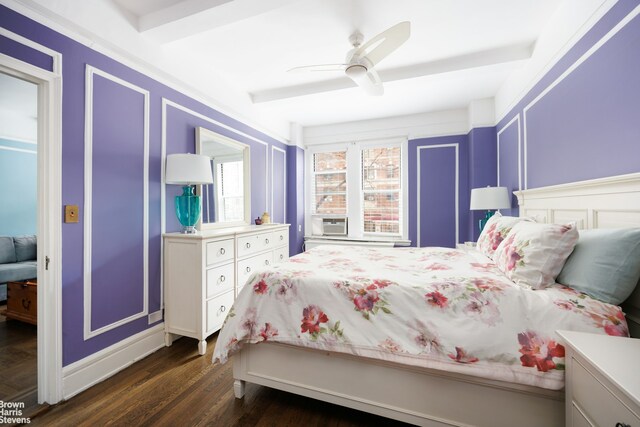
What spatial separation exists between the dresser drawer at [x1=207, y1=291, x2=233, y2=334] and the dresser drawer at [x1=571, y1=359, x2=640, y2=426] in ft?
7.60

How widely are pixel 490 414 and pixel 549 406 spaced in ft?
0.80

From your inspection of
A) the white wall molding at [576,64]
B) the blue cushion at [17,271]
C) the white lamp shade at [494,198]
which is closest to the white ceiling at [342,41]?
the white wall molding at [576,64]

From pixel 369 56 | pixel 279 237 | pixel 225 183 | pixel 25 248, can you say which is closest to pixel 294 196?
pixel 279 237

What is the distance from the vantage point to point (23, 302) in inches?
108

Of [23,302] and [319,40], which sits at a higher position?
[319,40]

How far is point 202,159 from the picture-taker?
7.88ft

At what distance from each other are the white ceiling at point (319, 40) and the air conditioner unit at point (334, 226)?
199 centimetres

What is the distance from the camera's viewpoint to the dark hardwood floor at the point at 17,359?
1.78 meters

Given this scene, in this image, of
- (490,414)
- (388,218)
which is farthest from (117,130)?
(388,218)

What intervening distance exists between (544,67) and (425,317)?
2.37 meters

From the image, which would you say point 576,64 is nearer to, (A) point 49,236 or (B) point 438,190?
(B) point 438,190

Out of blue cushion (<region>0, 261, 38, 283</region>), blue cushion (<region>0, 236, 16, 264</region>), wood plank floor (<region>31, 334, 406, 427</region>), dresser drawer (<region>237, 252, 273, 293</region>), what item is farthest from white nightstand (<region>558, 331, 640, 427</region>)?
blue cushion (<region>0, 236, 16, 264</region>)

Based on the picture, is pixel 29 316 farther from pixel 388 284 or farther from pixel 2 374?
pixel 388 284

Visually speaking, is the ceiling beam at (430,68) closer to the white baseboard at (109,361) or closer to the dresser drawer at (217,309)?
the dresser drawer at (217,309)
